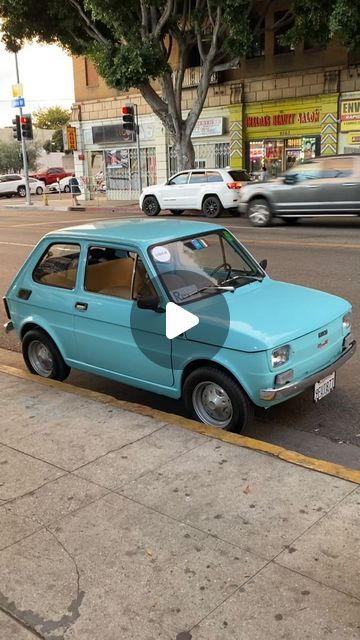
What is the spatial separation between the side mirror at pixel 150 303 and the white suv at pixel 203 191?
49.5 ft

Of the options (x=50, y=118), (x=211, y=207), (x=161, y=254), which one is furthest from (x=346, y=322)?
(x=50, y=118)

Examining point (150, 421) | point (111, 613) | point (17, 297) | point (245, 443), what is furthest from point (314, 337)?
point (17, 297)

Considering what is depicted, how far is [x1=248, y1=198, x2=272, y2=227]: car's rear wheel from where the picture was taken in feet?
54.4

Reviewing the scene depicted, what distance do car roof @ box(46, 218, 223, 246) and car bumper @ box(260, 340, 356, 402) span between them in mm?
1497

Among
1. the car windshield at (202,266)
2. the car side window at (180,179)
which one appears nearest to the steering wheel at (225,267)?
the car windshield at (202,266)

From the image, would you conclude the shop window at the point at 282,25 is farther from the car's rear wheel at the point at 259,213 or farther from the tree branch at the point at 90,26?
the car's rear wheel at the point at 259,213

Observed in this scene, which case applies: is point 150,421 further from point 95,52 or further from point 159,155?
point 159,155

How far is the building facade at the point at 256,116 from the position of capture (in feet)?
75.3

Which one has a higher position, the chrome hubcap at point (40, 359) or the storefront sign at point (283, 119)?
the storefront sign at point (283, 119)

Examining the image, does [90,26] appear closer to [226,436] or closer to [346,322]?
[346,322]

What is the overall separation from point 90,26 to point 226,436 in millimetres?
20993

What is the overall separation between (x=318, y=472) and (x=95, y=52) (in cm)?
2034

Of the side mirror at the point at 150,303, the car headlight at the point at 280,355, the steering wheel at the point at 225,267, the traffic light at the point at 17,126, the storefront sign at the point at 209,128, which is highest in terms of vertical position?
the traffic light at the point at 17,126

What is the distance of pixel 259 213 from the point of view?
659 inches
